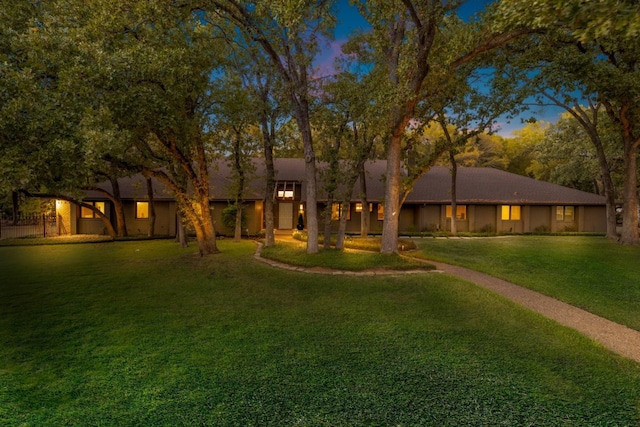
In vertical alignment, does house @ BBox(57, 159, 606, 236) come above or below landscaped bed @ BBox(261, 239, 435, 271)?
above

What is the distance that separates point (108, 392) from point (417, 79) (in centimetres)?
1135

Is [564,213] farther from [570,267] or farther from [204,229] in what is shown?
[204,229]

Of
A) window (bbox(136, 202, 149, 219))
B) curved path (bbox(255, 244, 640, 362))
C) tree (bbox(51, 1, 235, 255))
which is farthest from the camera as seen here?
window (bbox(136, 202, 149, 219))

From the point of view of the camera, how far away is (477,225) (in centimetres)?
2542

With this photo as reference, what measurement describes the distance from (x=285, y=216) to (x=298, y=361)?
67.1 feet

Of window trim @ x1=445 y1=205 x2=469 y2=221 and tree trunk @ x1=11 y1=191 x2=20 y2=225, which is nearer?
tree trunk @ x1=11 y1=191 x2=20 y2=225

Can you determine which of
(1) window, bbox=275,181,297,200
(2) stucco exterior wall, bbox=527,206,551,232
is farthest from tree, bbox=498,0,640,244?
(1) window, bbox=275,181,297,200

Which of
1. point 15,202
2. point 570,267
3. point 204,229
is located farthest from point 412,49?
point 15,202

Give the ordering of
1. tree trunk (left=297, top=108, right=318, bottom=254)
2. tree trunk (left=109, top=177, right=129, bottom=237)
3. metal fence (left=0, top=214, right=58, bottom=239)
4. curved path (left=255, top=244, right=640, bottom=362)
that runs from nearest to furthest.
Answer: curved path (left=255, top=244, right=640, bottom=362) → tree trunk (left=297, top=108, right=318, bottom=254) → tree trunk (left=109, top=177, right=129, bottom=237) → metal fence (left=0, top=214, right=58, bottom=239)

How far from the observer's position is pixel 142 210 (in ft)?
77.8

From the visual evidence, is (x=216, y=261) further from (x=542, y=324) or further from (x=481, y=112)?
(x=481, y=112)

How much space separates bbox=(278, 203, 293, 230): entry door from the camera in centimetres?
2506

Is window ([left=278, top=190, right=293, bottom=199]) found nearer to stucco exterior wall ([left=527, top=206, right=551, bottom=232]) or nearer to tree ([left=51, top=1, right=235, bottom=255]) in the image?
tree ([left=51, top=1, right=235, bottom=255])

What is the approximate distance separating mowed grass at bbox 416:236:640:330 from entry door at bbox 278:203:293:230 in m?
10.7
